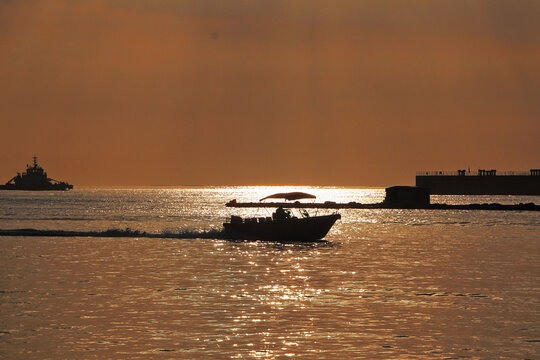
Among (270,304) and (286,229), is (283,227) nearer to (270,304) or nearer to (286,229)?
(286,229)

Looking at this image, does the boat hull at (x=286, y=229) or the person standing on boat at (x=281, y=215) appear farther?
the person standing on boat at (x=281, y=215)

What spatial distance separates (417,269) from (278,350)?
22142 mm

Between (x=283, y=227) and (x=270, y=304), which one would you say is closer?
(x=270, y=304)

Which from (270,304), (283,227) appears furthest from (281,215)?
(270,304)

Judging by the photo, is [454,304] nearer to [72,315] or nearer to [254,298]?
[254,298]

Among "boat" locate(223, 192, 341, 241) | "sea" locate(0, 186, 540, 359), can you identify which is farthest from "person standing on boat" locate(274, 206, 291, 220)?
"sea" locate(0, 186, 540, 359)

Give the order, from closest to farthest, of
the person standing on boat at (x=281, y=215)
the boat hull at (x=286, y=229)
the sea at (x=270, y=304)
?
the sea at (x=270, y=304)
the boat hull at (x=286, y=229)
the person standing on boat at (x=281, y=215)

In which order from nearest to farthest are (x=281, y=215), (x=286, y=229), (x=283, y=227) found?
(x=283, y=227), (x=286, y=229), (x=281, y=215)

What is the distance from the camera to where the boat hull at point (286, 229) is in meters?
58.7

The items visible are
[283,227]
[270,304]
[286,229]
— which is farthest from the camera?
[286,229]

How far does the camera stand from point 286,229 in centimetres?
5875

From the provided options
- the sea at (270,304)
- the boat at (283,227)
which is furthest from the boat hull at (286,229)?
the sea at (270,304)

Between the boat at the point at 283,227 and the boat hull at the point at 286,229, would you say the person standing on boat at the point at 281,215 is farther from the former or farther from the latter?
the boat hull at the point at 286,229

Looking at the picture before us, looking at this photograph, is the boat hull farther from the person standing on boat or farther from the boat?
the person standing on boat
